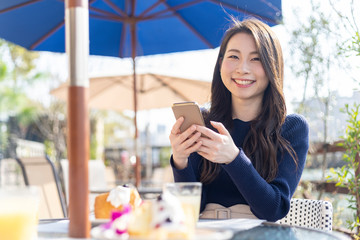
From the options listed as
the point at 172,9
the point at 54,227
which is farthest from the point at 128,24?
the point at 54,227

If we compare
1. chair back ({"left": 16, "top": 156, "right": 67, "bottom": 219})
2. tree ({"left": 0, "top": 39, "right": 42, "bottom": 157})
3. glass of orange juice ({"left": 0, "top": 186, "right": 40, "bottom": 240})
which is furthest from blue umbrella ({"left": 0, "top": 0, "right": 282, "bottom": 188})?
tree ({"left": 0, "top": 39, "right": 42, "bottom": 157})

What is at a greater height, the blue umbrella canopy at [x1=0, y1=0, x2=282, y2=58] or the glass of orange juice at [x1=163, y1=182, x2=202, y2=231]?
the blue umbrella canopy at [x1=0, y1=0, x2=282, y2=58]

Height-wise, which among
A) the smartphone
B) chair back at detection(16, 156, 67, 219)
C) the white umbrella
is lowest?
chair back at detection(16, 156, 67, 219)

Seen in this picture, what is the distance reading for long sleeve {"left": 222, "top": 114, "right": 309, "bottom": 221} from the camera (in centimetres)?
152

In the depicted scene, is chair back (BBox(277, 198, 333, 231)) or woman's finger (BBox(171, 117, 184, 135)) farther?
chair back (BBox(277, 198, 333, 231))

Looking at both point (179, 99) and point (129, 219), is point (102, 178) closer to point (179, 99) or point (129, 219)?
point (179, 99)

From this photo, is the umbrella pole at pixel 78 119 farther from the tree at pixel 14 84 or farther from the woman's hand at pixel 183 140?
the tree at pixel 14 84

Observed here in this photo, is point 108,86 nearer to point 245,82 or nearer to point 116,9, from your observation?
point 116,9

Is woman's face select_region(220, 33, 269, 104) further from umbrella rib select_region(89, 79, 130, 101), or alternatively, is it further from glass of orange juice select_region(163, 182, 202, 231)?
umbrella rib select_region(89, 79, 130, 101)

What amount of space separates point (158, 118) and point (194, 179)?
42.8 feet

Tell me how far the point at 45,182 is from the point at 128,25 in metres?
1.69

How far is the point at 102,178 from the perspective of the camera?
4.93 m

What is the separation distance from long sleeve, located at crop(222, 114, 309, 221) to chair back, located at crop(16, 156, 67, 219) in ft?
8.49

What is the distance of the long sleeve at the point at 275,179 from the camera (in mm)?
1521
